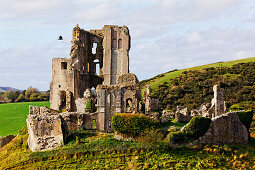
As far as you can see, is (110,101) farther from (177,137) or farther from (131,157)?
(131,157)

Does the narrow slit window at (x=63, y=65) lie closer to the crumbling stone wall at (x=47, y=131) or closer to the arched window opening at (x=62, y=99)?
the arched window opening at (x=62, y=99)

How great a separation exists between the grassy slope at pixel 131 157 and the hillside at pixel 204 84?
91.2 feet

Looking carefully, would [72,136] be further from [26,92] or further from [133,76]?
[26,92]

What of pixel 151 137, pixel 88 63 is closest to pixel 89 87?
pixel 88 63

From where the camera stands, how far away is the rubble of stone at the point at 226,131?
32.1 meters

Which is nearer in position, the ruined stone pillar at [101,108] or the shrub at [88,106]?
the ruined stone pillar at [101,108]

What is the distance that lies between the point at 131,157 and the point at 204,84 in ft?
139

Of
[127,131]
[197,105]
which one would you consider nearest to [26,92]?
[197,105]

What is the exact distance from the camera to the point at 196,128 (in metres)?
31.7

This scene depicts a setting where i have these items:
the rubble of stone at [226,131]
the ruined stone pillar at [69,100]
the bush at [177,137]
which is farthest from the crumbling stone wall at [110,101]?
the rubble of stone at [226,131]

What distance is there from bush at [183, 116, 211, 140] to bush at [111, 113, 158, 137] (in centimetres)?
274

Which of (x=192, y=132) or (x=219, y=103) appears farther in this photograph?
(x=219, y=103)

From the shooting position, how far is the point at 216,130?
106 feet

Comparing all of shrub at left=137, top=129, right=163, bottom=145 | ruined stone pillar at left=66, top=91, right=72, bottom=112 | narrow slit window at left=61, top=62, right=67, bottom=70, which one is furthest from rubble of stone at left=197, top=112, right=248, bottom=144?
narrow slit window at left=61, top=62, right=67, bottom=70
